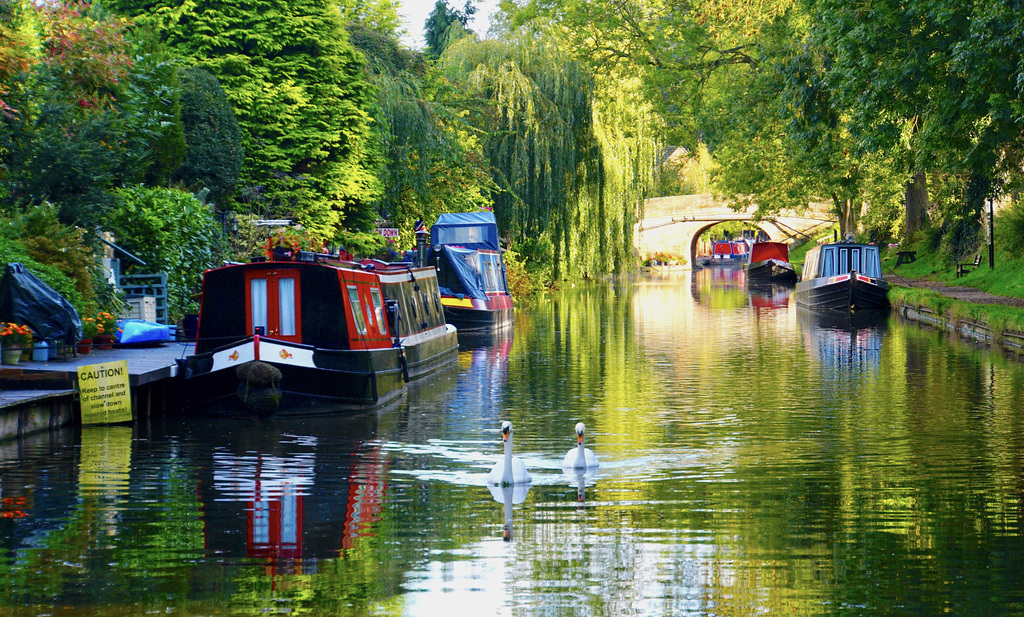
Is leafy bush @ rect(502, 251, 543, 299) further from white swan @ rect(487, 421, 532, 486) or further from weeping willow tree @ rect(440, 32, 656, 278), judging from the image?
white swan @ rect(487, 421, 532, 486)

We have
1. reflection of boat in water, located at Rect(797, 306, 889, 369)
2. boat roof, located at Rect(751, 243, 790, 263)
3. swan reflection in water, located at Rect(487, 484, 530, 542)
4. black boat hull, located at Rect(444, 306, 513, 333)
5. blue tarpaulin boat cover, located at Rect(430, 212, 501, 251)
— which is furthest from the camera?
boat roof, located at Rect(751, 243, 790, 263)

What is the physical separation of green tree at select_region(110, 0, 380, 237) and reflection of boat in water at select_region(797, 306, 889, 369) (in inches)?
500

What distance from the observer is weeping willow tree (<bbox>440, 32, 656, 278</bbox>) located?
41.9 m

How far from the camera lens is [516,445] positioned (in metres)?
14.5

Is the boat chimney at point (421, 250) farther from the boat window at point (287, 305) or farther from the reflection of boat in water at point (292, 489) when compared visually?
the reflection of boat in water at point (292, 489)

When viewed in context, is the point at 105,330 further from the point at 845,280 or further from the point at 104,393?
the point at 845,280

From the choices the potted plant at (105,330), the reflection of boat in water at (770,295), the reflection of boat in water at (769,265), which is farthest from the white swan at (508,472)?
the reflection of boat in water at (769,265)

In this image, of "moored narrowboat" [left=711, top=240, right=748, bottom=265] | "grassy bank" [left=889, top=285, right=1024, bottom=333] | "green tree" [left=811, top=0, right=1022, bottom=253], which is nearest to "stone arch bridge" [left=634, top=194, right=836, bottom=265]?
"moored narrowboat" [left=711, top=240, right=748, bottom=265]

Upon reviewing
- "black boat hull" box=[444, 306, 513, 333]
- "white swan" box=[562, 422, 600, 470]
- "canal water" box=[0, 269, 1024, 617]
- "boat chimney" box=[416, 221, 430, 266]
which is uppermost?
"boat chimney" box=[416, 221, 430, 266]

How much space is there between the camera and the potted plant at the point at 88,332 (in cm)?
1850

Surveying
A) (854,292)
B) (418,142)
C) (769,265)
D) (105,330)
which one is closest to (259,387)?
(105,330)

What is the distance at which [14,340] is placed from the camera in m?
16.7

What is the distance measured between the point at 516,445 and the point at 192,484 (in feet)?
13.0

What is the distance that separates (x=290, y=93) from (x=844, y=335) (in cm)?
1513
